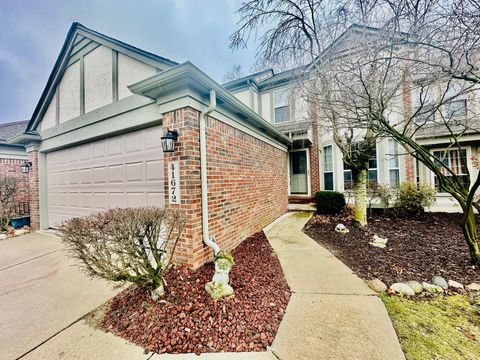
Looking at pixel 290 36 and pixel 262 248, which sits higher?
pixel 290 36


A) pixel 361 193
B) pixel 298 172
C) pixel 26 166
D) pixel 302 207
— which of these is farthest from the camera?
pixel 298 172

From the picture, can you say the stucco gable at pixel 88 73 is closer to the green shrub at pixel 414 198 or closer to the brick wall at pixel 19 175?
the brick wall at pixel 19 175

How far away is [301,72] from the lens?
5867 millimetres

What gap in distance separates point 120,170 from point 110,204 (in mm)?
1000

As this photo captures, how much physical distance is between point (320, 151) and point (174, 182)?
7.98m

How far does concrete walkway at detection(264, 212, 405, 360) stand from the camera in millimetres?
1974

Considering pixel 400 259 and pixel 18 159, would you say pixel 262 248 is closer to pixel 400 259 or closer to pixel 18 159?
pixel 400 259

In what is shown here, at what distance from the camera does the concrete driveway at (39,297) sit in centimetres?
233

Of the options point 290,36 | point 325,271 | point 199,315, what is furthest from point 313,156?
point 199,315

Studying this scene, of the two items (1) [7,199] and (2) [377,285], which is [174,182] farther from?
(1) [7,199]

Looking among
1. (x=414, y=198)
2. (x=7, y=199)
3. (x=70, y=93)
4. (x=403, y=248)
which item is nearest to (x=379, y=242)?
(x=403, y=248)

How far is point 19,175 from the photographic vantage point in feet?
27.0

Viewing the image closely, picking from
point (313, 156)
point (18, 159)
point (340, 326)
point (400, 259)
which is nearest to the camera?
point (340, 326)

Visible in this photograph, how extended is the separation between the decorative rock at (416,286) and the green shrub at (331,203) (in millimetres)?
4952
